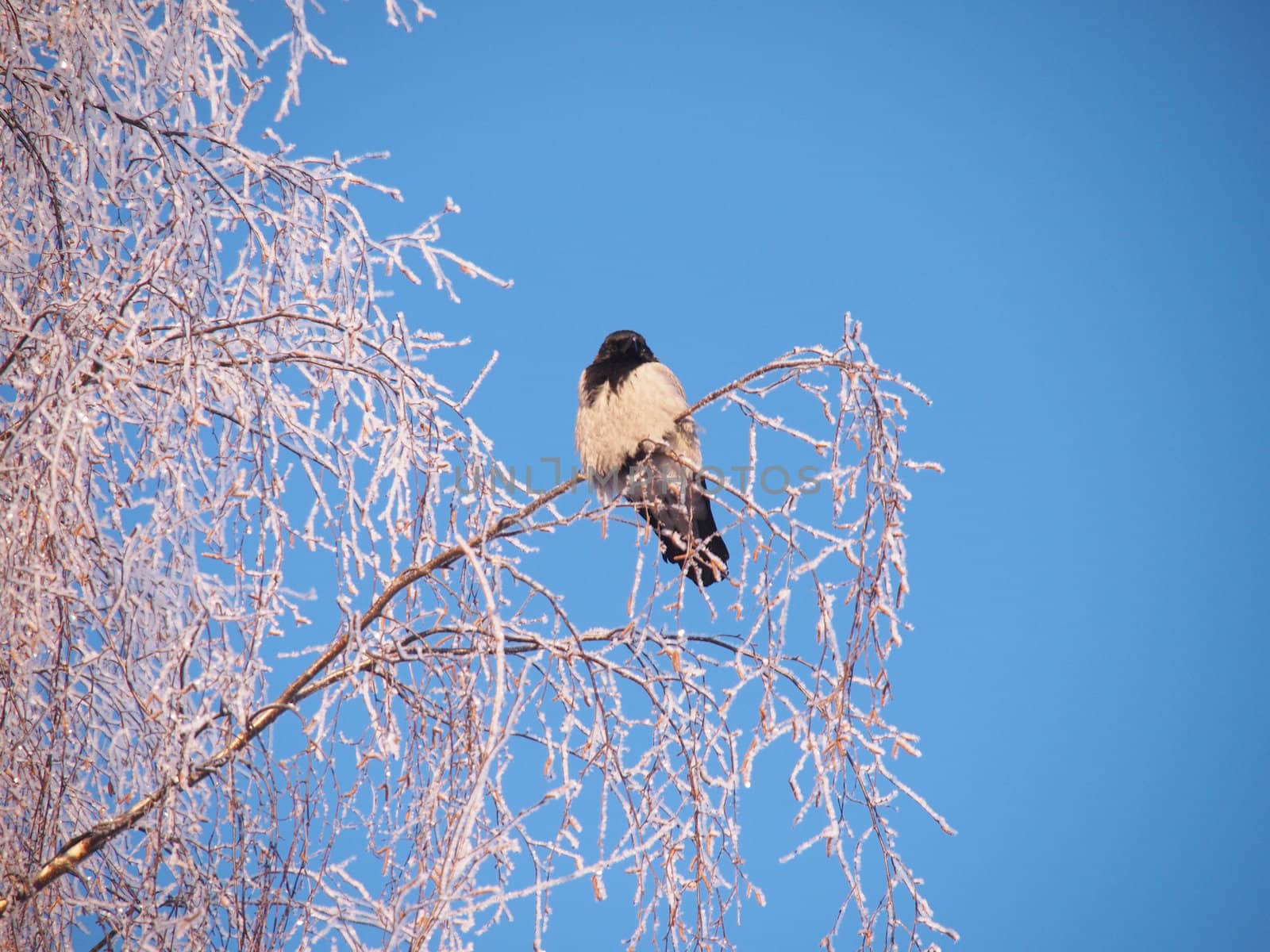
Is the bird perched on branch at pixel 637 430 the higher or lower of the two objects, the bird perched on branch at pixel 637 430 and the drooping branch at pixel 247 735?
the higher

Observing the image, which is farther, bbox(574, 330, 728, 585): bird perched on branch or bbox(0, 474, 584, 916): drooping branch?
bbox(574, 330, 728, 585): bird perched on branch

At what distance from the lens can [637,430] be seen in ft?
10.9

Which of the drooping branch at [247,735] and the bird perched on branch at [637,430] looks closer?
the drooping branch at [247,735]

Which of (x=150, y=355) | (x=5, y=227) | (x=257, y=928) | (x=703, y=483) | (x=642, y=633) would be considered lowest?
(x=257, y=928)

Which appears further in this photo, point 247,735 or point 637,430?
point 637,430

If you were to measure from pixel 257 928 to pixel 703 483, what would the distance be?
7.16ft

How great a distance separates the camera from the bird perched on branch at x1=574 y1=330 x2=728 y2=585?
10.9 feet

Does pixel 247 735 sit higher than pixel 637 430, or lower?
lower

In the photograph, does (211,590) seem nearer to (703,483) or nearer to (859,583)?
(859,583)

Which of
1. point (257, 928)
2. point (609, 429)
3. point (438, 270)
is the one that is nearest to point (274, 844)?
Result: point (257, 928)

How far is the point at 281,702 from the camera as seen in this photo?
187 cm

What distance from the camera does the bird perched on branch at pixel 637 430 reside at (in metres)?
3.32

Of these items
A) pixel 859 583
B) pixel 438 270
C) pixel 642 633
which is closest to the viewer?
pixel 859 583

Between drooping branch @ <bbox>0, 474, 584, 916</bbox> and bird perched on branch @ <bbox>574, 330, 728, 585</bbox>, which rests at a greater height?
bird perched on branch @ <bbox>574, 330, 728, 585</bbox>
